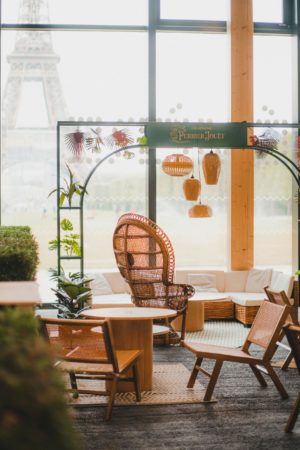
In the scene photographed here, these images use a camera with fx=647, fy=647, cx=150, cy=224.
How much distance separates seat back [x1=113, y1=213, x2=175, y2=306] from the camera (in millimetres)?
7168

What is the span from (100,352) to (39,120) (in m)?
5.72

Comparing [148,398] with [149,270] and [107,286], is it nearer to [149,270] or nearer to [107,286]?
[149,270]

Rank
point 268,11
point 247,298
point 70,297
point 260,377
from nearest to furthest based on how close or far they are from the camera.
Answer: point 260,377, point 70,297, point 247,298, point 268,11

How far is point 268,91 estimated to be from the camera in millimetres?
9859

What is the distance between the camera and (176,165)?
316 inches

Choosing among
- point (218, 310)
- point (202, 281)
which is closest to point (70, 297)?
point (218, 310)

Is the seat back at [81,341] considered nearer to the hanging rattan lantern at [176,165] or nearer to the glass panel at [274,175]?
the hanging rattan lantern at [176,165]

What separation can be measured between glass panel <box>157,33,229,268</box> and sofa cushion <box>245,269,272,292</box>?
25.1 inches

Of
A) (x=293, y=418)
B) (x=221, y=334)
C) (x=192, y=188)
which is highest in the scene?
(x=192, y=188)

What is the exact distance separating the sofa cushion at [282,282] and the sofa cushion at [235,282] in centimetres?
45

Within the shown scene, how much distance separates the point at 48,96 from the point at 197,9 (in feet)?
8.73

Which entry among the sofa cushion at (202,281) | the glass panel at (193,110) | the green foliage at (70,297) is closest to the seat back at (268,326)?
the green foliage at (70,297)

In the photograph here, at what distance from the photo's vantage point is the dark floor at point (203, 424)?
398 centimetres

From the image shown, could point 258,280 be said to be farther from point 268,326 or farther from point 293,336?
point 293,336
